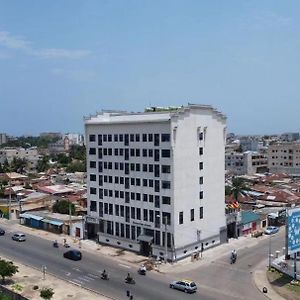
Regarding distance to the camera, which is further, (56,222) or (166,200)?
(56,222)

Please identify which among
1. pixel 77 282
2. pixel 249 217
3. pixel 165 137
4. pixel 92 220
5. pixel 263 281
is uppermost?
pixel 165 137

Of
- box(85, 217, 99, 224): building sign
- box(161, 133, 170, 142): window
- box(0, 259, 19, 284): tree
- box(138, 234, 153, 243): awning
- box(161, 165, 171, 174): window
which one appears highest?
box(161, 133, 170, 142): window

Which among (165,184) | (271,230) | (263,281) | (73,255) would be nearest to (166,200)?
(165,184)

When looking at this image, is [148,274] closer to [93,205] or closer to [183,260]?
[183,260]

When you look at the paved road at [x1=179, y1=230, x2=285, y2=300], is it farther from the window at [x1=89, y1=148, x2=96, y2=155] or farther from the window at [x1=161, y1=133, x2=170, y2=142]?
the window at [x1=89, y1=148, x2=96, y2=155]

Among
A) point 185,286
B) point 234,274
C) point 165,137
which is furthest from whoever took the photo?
point 165,137

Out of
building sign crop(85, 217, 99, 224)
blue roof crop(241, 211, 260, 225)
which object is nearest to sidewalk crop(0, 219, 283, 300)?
blue roof crop(241, 211, 260, 225)

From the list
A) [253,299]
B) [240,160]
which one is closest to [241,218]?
[253,299]
